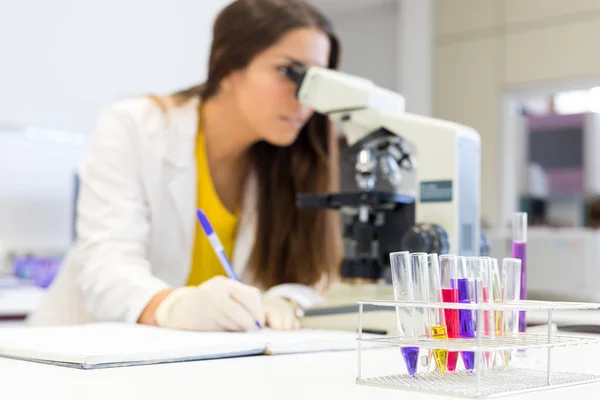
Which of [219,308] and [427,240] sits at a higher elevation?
[427,240]

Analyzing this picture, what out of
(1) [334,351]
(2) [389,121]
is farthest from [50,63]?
(1) [334,351]

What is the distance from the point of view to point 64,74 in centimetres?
307

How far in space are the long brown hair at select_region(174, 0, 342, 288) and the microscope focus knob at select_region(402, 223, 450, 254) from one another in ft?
1.97

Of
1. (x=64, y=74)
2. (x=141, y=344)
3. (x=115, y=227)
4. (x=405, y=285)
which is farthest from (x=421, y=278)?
(x=64, y=74)

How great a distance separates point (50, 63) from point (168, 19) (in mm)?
598

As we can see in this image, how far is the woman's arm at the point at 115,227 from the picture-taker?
138 cm

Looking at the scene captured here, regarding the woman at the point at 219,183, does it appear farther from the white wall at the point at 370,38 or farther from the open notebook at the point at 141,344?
the white wall at the point at 370,38

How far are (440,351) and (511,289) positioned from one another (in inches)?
4.4

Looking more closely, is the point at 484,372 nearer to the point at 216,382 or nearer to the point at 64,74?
the point at 216,382

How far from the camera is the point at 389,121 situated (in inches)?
52.7

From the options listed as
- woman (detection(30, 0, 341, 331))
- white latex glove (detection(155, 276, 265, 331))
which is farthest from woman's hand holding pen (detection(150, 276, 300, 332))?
woman (detection(30, 0, 341, 331))

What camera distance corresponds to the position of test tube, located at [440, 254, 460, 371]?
748 millimetres

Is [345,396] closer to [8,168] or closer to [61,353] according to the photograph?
[61,353]

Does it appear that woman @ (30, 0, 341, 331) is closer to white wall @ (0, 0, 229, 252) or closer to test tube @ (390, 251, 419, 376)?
test tube @ (390, 251, 419, 376)
